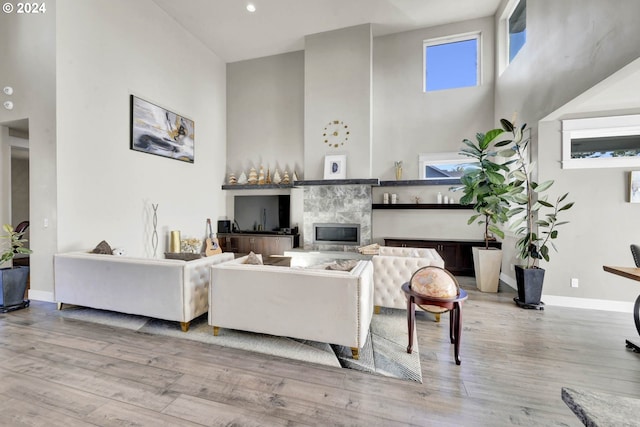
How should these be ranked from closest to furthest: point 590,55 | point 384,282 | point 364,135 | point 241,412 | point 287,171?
point 241,412, point 590,55, point 384,282, point 364,135, point 287,171

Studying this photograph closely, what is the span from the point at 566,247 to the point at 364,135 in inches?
155

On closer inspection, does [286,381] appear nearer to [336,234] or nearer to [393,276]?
[393,276]

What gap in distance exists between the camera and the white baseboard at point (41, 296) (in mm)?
3867

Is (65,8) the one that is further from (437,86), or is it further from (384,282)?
(437,86)

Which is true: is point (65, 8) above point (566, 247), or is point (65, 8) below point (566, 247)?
above

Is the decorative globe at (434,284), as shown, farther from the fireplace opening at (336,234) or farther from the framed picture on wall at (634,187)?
the fireplace opening at (336,234)

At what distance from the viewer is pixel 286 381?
2.08 metres

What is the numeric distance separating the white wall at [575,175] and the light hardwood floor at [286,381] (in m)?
0.76

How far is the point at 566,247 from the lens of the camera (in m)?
3.69

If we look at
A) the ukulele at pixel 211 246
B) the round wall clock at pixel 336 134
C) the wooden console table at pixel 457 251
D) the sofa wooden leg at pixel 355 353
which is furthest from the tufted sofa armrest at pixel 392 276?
the ukulele at pixel 211 246

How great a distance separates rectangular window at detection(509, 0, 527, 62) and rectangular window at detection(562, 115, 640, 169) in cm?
175

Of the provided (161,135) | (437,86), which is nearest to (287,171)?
(161,135)

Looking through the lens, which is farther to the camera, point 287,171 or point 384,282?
point 287,171

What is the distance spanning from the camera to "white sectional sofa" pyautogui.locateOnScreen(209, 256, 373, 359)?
93.8 inches
